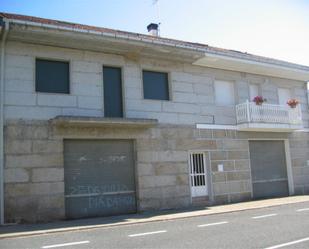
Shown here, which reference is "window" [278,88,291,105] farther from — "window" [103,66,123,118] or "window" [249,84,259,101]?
"window" [103,66,123,118]

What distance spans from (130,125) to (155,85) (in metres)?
2.36

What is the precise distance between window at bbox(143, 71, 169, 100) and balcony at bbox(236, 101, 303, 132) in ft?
12.0

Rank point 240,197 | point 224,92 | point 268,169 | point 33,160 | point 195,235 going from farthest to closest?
point 268,169 → point 224,92 → point 240,197 → point 33,160 → point 195,235

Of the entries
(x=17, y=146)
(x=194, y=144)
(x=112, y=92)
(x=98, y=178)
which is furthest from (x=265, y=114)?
(x=17, y=146)

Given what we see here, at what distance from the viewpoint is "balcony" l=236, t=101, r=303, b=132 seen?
15.4 metres

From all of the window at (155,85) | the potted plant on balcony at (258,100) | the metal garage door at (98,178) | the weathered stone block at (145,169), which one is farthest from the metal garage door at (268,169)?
the metal garage door at (98,178)

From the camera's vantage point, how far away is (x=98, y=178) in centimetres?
1223

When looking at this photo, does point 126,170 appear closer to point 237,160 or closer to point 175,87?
point 175,87

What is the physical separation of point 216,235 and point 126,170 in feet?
18.4

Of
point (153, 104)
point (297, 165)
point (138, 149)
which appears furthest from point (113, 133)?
point (297, 165)

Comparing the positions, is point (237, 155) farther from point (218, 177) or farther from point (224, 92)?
point (224, 92)

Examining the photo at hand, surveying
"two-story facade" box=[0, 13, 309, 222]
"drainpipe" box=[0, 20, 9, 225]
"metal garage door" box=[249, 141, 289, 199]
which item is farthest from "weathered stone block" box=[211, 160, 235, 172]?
"drainpipe" box=[0, 20, 9, 225]

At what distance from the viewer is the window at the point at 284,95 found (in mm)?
18125

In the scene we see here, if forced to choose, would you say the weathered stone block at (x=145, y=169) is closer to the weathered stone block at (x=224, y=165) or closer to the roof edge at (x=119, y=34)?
the weathered stone block at (x=224, y=165)
